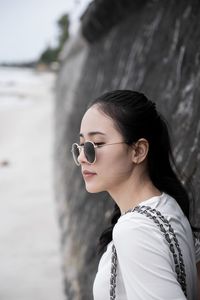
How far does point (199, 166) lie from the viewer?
7.99 ft

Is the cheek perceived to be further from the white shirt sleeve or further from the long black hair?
the white shirt sleeve

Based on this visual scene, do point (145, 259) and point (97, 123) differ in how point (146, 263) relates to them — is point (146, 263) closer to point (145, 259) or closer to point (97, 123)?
point (145, 259)

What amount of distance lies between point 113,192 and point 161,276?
405 mm

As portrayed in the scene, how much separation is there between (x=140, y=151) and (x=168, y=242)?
1.15 feet

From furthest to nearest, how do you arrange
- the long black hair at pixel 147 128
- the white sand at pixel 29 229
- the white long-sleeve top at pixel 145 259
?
the white sand at pixel 29 229, the long black hair at pixel 147 128, the white long-sleeve top at pixel 145 259

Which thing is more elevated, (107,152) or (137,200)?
(107,152)

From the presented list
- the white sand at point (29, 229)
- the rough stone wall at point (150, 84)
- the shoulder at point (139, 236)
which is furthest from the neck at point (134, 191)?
the white sand at point (29, 229)

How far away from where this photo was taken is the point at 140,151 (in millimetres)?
1561

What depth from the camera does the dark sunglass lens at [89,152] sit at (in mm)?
1558

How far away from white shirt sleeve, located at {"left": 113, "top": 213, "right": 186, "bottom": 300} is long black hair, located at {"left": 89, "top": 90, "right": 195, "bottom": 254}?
0.33 metres

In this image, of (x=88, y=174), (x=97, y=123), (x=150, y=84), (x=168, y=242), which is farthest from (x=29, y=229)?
(x=168, y=242)

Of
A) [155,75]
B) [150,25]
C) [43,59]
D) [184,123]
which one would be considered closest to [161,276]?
→ [184,123]

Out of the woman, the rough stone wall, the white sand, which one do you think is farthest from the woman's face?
the white sand

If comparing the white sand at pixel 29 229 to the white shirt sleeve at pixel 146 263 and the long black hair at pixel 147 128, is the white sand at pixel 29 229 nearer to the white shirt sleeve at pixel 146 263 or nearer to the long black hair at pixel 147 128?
the long black hair at pixel 147 128
